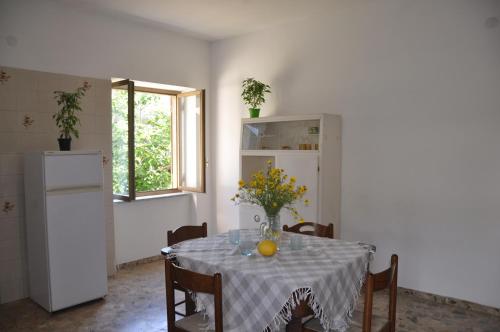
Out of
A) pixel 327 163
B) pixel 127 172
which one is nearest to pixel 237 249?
pixel 327 163

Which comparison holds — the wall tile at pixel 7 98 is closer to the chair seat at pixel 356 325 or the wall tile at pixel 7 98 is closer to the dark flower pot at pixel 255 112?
the dark flower pot at pixel 255 112

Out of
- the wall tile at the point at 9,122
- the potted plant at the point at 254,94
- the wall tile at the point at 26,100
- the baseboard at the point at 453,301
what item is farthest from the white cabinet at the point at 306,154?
the wall tile at the point at 9,122

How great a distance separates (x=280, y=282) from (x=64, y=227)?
2.17m

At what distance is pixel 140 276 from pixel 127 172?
1147mm

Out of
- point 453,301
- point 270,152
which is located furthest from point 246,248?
point 453,301

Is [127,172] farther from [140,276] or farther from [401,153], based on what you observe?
[401,153]

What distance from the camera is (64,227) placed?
10.4ft

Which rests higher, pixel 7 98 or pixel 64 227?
pixel 7 98

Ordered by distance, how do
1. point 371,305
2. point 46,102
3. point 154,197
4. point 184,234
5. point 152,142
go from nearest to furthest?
point 371,305, point 184,234, point 46,102, point 154,197, point 152,142

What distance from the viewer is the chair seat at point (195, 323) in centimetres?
201

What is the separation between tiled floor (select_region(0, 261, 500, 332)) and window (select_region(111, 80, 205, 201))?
154 centimetres

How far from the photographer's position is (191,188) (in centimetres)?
503

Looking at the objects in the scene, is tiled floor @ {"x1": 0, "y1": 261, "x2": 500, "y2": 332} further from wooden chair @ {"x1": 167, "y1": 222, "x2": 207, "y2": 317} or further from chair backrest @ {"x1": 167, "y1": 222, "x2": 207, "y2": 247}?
chair backrest @ {"x1": 167, "y1": 222, "x2": 207, "y2": 247}

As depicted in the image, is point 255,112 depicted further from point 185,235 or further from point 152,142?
point 185,235
